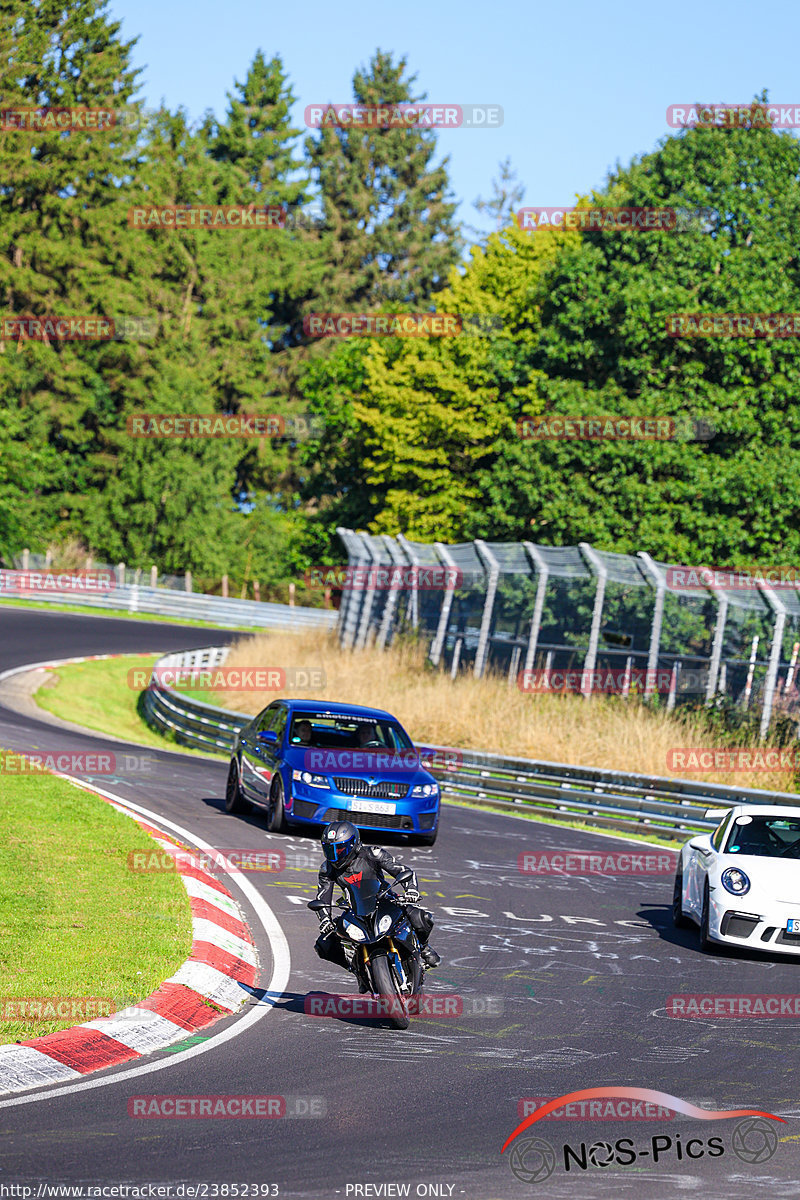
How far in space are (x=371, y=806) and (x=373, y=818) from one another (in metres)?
0.13

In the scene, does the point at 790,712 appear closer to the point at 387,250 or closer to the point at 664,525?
the point at 664,525

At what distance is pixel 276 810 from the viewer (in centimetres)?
1574

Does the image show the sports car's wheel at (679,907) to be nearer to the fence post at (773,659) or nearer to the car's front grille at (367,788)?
the car's front grille at (367,788)

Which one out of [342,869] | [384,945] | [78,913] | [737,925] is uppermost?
[342,869]

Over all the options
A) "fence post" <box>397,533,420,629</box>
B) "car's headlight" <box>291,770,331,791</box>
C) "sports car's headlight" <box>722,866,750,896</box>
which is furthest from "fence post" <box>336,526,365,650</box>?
"sports car's headlight" <box>722,866,750,896</box>

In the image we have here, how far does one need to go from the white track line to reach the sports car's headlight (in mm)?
3443

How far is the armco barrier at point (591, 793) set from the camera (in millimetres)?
19062

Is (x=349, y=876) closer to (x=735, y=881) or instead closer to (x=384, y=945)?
(x=384, y=945)

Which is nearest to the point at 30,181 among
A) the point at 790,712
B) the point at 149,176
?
the point at 149,176

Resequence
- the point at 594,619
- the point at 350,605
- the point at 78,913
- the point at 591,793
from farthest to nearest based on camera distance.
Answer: the point at 350,605 < the point at 594,619 < the point at 591,793 < the point at 78,913

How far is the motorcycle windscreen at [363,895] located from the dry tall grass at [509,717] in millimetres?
13563

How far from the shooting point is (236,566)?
236ft

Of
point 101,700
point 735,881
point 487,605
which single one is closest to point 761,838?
point 735,881

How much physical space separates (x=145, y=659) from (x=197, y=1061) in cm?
3326
